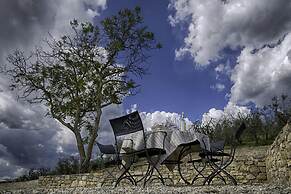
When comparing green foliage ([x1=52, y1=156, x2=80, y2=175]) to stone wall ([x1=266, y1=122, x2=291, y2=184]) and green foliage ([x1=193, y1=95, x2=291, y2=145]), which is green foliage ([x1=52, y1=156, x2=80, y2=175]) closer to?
green foliage ([x1=193, y1=95, x2=291, y2=145])

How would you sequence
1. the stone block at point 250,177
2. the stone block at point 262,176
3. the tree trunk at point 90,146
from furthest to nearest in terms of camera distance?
1. the tree trunk at point 90,146
2. the stone block at point 250,177
3. the stone block at point 262,176

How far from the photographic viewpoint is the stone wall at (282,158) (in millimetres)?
5367

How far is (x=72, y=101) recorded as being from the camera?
13.5 meters

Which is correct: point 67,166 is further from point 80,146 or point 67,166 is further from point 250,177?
point 250,177

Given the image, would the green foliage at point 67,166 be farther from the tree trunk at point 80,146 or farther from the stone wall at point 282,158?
the stone wall at point 282,158

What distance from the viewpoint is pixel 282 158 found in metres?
5.75

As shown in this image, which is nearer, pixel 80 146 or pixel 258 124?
pixel 80 146

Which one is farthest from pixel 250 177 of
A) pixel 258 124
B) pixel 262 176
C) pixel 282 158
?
pixel 258 124

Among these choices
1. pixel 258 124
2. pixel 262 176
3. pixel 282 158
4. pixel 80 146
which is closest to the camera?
pixel 282 158

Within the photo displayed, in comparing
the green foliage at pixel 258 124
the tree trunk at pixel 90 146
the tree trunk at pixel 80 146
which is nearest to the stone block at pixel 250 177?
the green foliage at pixel 258 124

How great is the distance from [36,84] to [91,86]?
7.33 ft

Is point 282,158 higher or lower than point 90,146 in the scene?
lower

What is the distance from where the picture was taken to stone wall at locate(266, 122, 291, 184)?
5367 mm

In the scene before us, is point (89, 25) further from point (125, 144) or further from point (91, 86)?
point (125, 144)
